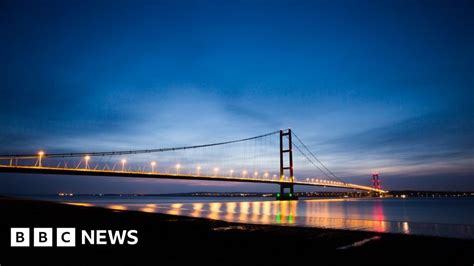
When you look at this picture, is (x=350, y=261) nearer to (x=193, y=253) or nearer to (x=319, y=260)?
(x=319, y=260)

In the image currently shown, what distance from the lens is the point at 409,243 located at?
10.3 metres

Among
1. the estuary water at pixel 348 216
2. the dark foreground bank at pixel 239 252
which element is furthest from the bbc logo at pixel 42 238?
the estuary water at pixel 348 216

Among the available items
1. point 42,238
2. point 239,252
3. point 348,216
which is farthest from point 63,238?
point 348,216

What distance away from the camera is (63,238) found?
909 centimetres

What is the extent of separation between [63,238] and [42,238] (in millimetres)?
540

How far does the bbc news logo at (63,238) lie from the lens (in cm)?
812

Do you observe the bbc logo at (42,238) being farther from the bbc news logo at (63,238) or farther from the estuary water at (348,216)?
the estuary water at (348,216)

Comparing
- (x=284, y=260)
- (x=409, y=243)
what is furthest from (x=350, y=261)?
(x=409, y=243)

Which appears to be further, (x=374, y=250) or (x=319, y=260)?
(x=374, y=250)

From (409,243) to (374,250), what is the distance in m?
2.35

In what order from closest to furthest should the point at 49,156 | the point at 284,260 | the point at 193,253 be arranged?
the point at 284,260 < the point at 193,253 < the point at 49,156

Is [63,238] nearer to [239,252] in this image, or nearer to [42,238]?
[42,238]

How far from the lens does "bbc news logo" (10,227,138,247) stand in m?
8.12

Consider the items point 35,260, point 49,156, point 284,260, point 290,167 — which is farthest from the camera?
point 290,167
